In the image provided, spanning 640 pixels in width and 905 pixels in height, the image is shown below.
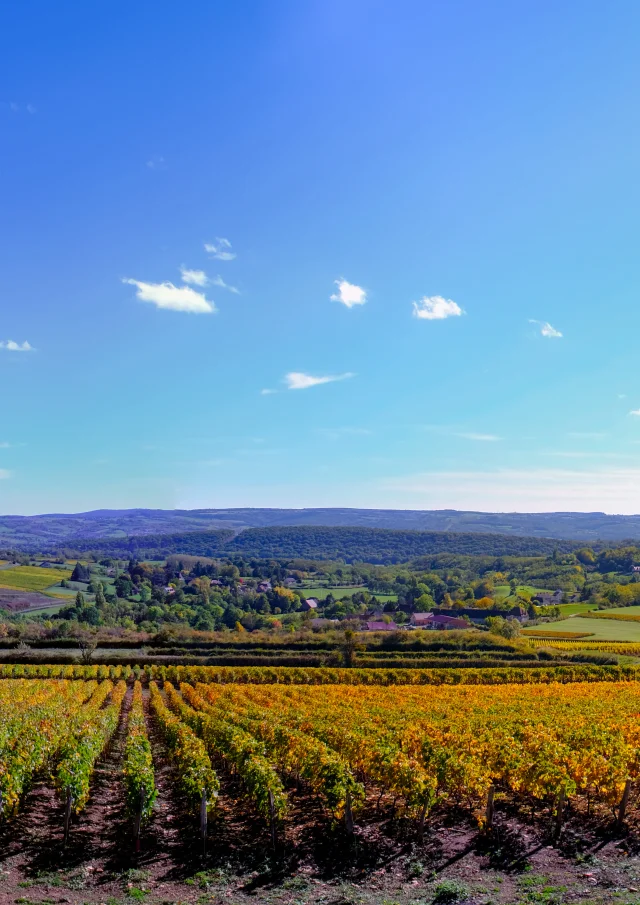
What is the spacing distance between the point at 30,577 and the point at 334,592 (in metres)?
86.5

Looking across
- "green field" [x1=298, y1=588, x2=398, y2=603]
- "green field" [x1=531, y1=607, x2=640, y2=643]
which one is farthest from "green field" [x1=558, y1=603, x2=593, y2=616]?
"green field" [x1=298, y1=588, x2=398, y2=603]

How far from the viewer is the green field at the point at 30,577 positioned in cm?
14539

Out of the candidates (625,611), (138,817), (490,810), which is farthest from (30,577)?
(490,810)

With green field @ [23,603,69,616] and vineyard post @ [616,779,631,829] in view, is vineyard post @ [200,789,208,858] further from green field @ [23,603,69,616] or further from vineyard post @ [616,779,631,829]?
green field @ [23,603,69,616]

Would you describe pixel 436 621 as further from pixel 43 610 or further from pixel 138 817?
pixel 138 817

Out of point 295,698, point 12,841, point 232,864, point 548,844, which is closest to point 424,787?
point 548,844

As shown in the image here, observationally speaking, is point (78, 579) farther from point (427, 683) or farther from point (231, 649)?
point (427, 683)

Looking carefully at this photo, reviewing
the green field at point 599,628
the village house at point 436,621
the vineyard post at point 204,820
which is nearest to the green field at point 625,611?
the green field at point 599,628

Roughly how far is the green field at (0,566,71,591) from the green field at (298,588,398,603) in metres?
72.7

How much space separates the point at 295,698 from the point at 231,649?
4100 centimetres

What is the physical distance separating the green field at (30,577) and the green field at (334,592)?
72.7 meters

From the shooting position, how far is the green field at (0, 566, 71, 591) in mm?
145387

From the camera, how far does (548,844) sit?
535 inches

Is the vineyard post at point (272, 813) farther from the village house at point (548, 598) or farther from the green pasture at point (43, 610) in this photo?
the village house at point (548, 598)
